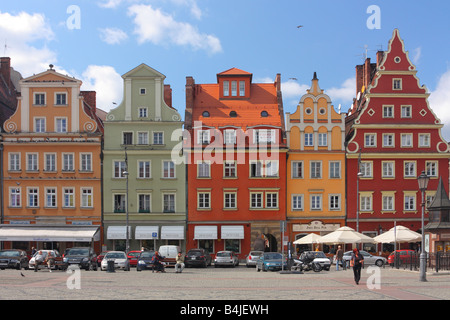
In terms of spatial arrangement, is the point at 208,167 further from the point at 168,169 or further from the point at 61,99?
the point at 61,99

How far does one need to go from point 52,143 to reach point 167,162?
10775 millimetres

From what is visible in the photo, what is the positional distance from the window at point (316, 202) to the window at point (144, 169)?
15.6m

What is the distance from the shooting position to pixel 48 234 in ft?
182

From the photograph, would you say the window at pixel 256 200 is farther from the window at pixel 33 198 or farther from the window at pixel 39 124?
the window at pixel 39 124

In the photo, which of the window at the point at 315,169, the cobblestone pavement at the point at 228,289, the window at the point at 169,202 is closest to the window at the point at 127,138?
the window at the point at 169,202

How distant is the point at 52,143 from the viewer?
57.1 m

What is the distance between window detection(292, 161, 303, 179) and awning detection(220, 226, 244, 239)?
285 inches

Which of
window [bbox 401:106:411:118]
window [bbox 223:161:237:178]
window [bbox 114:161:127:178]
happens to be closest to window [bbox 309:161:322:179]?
window [bbox 223:161:237:178]

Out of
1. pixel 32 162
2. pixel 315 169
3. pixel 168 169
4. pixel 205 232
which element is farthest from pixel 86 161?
pixel 315 169

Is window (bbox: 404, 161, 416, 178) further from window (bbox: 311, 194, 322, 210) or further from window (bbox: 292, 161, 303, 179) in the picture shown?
window (bbox: 292, 161, 303, 179)

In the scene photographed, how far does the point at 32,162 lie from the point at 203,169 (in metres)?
16.0

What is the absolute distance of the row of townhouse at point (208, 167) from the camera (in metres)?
57.2

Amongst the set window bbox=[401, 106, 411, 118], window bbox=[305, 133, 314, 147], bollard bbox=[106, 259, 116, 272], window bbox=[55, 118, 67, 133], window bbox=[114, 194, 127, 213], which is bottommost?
bollard bbox=[106, 259, 116, 272]

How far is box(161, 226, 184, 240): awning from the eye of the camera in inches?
2211
